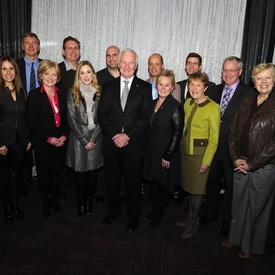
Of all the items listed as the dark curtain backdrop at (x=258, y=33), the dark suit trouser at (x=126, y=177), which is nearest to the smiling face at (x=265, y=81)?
the dark suit trouser at (x=126, y=177)

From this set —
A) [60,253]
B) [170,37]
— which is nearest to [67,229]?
[60,253]

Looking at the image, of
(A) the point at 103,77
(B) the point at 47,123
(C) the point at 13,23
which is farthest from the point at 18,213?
(C) the point at 13,23

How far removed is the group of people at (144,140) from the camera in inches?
107

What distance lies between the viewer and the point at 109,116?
9.79ft

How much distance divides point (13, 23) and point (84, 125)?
271cm

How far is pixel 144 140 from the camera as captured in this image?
2.99m

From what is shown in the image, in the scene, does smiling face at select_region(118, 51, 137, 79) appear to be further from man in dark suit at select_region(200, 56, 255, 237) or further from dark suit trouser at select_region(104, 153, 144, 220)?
man in dark suit at select_region(200, 56, 255, 237)

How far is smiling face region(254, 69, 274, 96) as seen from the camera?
8.11 feet

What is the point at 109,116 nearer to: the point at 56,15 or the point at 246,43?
the point at 246,43

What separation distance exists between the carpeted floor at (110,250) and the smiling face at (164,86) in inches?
59.5

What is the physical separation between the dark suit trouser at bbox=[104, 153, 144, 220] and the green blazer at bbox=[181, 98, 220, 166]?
544 mm

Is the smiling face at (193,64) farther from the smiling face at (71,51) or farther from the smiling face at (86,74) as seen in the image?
the smiling face at (71,51)

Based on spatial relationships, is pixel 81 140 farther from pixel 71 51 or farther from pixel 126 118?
pixel 71 51

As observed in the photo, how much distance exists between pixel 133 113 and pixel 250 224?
1.54 m
